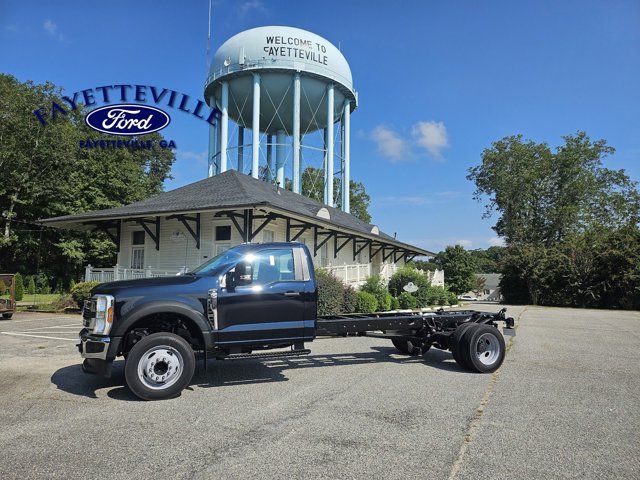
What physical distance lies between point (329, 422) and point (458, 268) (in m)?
45.1

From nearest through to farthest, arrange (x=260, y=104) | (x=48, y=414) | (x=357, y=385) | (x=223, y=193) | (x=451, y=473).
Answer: (x=451, y=473) < (x=48, y=414) < (x=357, y=385) < (x=223, y=193) < (x=260, y=104)

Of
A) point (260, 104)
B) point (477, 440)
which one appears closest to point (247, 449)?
point (477, 440)

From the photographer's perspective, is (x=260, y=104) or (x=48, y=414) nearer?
(x=48, y=414)

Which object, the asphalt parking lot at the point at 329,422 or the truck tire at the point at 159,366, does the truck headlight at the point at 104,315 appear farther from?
the asphalt parking lot at the point at 329,422

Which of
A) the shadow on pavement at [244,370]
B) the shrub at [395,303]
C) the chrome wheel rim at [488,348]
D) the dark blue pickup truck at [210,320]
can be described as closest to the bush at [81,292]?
the shadow on pavement at [244,370]

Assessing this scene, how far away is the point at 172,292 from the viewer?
5.95 m

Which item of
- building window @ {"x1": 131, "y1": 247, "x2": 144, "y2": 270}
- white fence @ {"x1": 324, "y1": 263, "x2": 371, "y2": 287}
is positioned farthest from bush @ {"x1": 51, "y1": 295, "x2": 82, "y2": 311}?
white fence @ {"x1": 324, "y1": 263, "x2": 371, "y2": 287}

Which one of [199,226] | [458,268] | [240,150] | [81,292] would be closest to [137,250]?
[81,292]

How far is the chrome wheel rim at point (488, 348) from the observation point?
763 cm

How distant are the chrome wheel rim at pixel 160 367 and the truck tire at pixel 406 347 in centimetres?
467

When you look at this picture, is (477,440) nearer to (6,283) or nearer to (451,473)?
(451,473)

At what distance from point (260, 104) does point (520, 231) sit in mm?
34627

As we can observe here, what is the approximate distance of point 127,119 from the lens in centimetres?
2448

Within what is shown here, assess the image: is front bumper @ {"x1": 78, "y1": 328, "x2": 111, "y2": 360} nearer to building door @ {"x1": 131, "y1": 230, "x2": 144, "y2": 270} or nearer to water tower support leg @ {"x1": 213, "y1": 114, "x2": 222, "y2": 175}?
building door @ {"x1": 131, "y1": 230, "x2": 144, "y2": 270}
